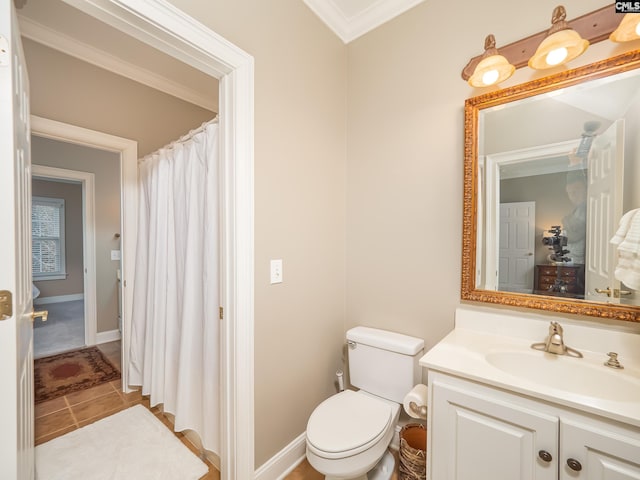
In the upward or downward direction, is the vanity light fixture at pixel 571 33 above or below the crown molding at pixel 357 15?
below

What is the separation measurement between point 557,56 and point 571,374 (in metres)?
1.25

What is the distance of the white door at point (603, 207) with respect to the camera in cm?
108

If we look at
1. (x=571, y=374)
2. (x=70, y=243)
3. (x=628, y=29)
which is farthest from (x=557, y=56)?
(x=70, y=243)

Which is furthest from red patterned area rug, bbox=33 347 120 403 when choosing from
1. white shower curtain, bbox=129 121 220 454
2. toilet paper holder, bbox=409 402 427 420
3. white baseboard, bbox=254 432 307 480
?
toilet paper holder, bbox=409 402 427 420

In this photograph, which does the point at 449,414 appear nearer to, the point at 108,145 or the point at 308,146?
the point at 308,146

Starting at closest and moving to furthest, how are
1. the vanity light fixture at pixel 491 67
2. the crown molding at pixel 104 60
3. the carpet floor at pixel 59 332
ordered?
the vanity light fixture at pixel 491 67, the crown molding at pixel 104 60, the carpet floor at pixel 59 332

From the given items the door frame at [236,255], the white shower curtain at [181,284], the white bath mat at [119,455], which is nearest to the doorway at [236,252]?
the door frame at [236,255]

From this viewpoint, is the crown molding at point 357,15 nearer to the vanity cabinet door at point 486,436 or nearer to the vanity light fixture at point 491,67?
the vanity light fixture at point 491,67

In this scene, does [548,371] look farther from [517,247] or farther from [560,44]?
[560,44]

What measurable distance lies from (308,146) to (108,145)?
1627mm

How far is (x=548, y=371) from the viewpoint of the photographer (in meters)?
1.09

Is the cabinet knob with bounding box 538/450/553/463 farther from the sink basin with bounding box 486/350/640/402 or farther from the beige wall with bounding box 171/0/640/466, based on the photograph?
the beige wall with bounding box 171/0/640/466

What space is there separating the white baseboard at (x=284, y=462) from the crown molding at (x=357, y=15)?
2442mm

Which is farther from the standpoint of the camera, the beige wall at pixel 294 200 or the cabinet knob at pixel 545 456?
the beige wall at pixel 294 200
